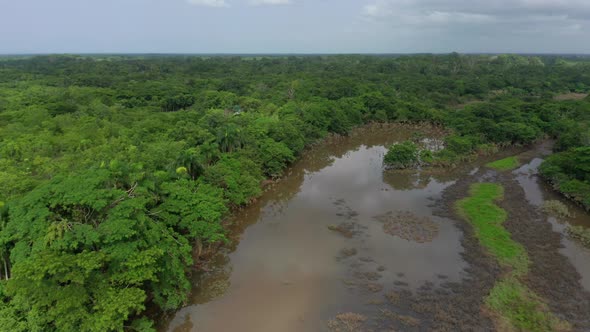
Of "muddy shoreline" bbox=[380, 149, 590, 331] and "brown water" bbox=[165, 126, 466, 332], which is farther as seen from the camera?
"brown water" bbox=[165, 126, 466, 332]

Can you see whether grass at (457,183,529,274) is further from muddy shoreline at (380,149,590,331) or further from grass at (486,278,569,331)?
grass at (486,278,569,331)

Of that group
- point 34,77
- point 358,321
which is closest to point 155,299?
point 358,321

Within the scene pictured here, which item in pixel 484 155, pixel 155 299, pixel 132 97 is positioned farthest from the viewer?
pixel 132 97

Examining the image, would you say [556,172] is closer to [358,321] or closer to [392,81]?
[358,321]

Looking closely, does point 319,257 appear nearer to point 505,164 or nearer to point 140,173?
point 140,173

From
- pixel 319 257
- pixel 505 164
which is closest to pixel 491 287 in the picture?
pixel 319 257

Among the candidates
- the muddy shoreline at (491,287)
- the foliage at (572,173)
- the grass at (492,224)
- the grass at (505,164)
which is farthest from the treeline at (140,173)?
the muddy shoreline at (491,287)

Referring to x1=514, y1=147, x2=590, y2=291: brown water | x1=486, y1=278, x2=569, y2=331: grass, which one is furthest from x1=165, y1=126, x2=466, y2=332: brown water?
x1=514, y1=147, x2=590, y2=291: brown water
